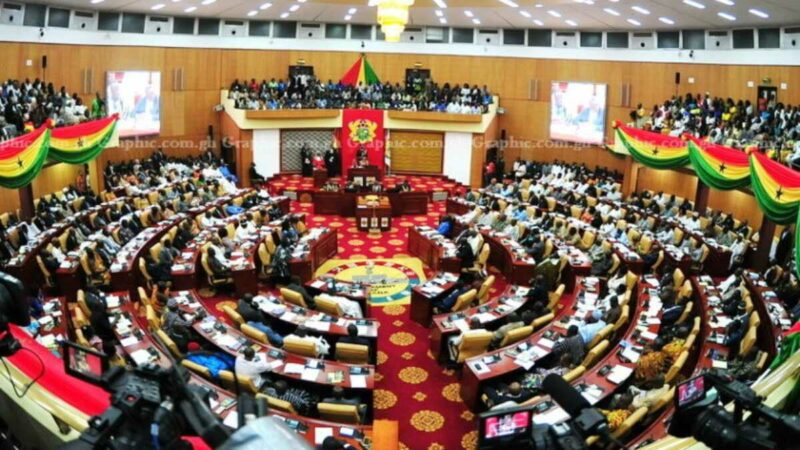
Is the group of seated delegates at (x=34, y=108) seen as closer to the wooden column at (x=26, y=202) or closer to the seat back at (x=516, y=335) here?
the wooden column at (x=26, y=202)

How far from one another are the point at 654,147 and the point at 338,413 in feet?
44.4

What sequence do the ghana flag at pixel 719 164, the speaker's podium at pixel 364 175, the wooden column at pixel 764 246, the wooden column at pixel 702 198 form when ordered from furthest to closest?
1. the speaker's podium at pixel 364 175
2. the wooden column at pixel 702 198
3. the wooden column at pixel 764 246
4. the ghana flag at pixel 719 164

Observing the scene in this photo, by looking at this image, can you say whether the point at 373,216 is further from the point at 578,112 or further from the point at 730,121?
the point at 578,112

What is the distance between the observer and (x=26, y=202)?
1611cm

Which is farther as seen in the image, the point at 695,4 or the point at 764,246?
the point at 695,4

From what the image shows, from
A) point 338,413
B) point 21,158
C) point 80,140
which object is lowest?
point 338,413

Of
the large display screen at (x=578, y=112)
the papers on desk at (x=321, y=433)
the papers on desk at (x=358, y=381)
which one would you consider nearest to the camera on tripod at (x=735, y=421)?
the papers on desk at (x=321, y=433)

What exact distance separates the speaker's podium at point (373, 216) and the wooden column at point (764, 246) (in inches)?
379

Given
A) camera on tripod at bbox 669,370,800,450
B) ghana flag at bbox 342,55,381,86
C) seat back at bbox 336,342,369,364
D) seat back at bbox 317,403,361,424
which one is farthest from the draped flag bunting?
camera on tripod at bbox 669,370,800,450

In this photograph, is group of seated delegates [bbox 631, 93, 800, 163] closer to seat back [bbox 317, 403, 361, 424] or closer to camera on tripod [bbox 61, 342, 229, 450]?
seat back [bbox 317, 403, 361, 424]

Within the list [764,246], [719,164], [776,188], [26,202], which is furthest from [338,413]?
[26,202]

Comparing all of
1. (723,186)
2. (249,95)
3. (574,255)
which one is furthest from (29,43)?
(723,186)

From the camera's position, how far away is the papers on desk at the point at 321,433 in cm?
714

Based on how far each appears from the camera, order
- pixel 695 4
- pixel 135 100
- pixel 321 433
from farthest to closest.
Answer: pixel 135 100 → pixel 695 4 → pixel 321 433
